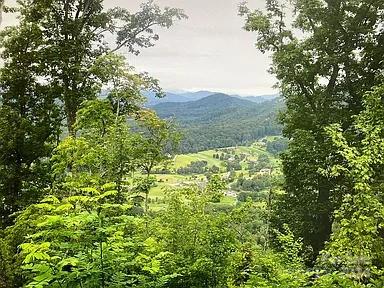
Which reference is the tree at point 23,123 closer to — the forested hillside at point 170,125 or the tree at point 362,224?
the forested hillside at point 170,125

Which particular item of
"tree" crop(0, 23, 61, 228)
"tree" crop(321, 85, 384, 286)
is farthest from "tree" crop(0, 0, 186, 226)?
"tree" crop(321, 85, 384, 286)

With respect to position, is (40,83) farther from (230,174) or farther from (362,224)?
(230,174)

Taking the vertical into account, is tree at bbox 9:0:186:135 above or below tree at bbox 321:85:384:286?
above

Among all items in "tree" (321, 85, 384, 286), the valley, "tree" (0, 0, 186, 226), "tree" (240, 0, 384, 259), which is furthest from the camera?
"tree" (240, 0, 384, 259)

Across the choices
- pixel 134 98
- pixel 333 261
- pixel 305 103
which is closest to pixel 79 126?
pixel 134 98

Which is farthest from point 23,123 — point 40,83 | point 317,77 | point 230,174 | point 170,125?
point 230,174

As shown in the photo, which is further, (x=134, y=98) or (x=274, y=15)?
(x=274, y=15)

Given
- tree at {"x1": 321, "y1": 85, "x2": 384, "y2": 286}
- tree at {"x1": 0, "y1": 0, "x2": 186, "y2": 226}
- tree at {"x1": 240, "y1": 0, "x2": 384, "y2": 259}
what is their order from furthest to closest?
tree at {"x1": 240, "y1": 0, "x2": 384, "y2": 259}, tree at {"x1": 0, "y1": 0, "x2": 186, "y2": 226}, tree at {"x1": 321, "y1": 85, "x2": 384, "y2": 286}

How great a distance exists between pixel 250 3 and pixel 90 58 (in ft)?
23.1

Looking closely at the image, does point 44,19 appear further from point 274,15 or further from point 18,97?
point 274,15

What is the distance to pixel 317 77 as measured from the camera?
54.3 feet

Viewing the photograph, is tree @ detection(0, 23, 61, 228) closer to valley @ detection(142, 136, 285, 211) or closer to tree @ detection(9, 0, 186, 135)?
tree @ detection(9, 0, 186, 135)

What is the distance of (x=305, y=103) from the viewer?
1672 centimetres

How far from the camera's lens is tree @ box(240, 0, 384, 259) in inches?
589
